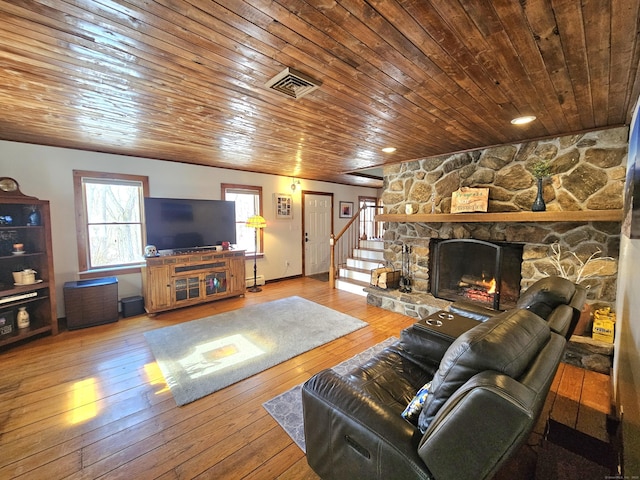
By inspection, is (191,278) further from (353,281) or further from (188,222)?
(353,281)

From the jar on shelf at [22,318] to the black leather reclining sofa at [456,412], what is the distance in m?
→ 3.67

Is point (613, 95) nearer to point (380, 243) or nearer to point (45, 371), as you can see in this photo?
point (380, 243)

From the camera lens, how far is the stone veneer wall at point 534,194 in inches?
107

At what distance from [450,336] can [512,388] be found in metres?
1.08

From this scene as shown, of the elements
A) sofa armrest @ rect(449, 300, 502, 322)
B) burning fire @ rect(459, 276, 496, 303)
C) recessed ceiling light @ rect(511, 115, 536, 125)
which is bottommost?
burning fire @ rect(459, 276, 496, 303)

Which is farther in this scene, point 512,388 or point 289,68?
point 289,68

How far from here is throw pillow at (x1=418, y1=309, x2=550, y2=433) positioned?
925 millimetres

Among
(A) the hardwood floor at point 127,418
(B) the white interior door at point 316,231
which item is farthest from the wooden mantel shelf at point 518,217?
(B) the white interior door at point 316,231

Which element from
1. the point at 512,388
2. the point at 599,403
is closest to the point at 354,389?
the point at 512,388

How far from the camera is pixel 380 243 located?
591 centimetres

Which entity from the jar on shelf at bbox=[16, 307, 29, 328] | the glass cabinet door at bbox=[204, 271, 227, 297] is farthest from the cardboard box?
the jar on shelf at bbox=[16, 307, 29, 328]

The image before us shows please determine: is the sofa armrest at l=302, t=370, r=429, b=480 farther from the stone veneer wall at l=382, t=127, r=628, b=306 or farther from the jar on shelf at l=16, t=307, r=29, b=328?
the jar on shelf at l=16, t=307, r=29, b=328

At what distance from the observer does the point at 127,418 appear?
1952mm

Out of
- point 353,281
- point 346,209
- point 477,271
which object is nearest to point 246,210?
point 353,281
